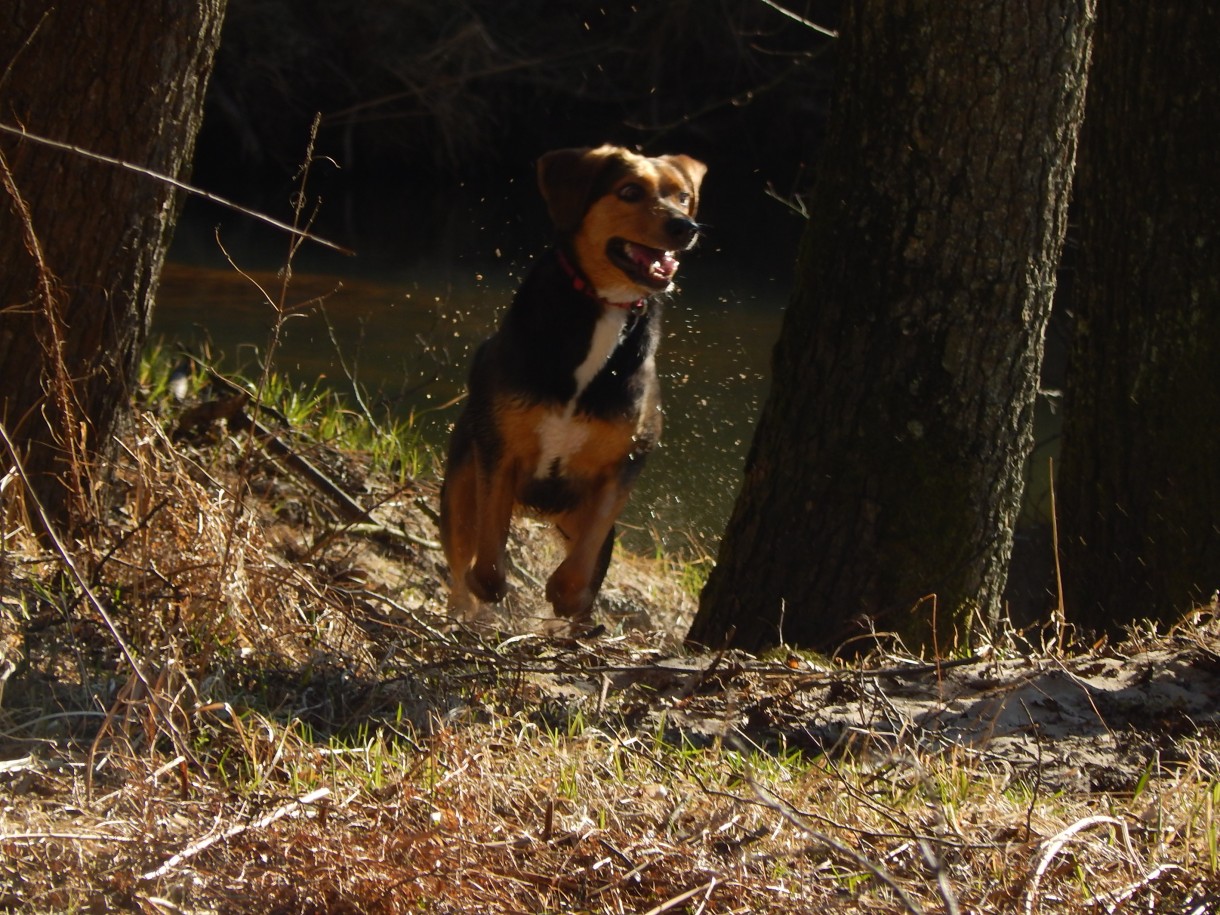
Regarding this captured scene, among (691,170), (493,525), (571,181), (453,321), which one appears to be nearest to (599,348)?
(571,181)

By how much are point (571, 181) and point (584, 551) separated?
145cm

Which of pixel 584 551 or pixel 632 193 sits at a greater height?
pixel 632 193

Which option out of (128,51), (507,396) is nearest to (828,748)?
(507,396)

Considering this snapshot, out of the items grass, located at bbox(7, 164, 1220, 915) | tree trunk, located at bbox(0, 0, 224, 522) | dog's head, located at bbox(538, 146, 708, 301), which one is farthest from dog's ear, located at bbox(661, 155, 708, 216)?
grass, located at bbox(7, 164, 1220, 915)

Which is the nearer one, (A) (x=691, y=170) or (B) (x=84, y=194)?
(B) (x=84, y=194)

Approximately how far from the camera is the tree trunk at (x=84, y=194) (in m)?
4.62

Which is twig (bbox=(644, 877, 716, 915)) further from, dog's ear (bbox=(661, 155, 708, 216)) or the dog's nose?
dog's ear (bbox=(661, 155, 708, 216))

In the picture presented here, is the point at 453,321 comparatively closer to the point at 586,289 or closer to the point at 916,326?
the point at 586,289

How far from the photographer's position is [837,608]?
5176 millimetres

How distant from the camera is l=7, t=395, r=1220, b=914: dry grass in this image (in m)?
2.77

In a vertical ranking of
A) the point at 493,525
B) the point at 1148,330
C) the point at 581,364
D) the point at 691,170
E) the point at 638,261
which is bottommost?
the point at 493,525

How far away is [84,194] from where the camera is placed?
15.4 feet

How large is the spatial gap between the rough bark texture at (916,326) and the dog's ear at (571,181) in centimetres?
88

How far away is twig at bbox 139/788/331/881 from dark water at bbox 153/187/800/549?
192 inches
